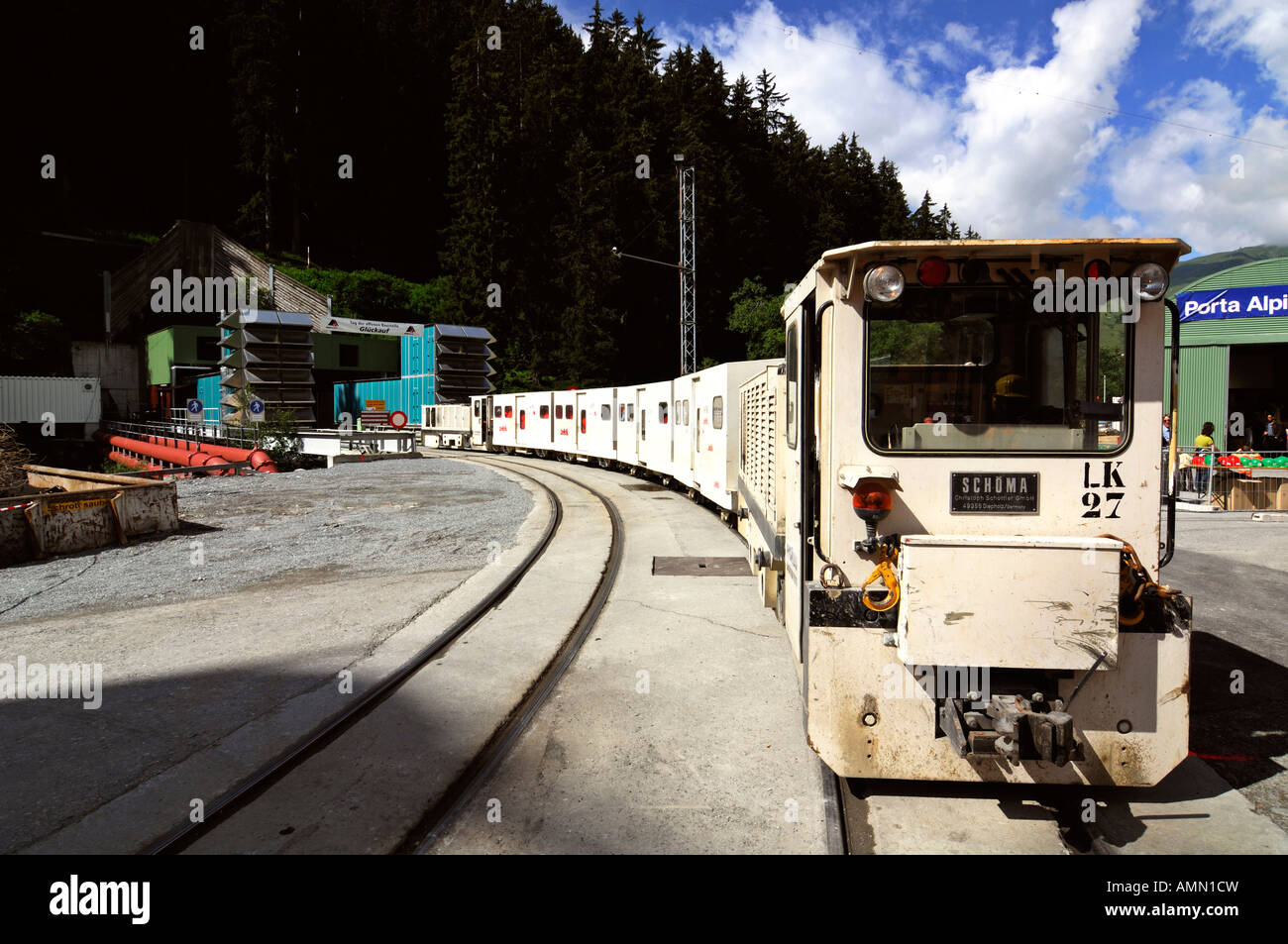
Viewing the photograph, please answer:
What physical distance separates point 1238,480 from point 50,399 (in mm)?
45831

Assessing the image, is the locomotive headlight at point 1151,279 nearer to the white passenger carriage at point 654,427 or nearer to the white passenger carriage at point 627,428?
the white passenger carriage at point 654,427

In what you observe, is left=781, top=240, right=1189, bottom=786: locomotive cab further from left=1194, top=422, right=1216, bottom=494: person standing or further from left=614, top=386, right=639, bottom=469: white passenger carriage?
left=614, top=386, right=639, bottom=469: white passenger carriage

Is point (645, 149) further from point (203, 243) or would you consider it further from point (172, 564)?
point (172, 564)

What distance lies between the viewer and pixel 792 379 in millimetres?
5207

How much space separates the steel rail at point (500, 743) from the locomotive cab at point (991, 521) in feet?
6.26

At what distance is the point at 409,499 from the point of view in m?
16.8

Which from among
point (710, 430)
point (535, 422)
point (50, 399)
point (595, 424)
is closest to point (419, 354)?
point (535, 422)

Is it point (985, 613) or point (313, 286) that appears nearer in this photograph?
point (985, 613)

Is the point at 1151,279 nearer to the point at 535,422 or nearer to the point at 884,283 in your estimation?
the point at 884,283

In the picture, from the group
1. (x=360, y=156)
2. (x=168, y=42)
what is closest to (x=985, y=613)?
(x=360, y=156)

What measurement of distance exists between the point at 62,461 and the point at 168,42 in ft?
155

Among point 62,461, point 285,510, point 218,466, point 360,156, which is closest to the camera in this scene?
point 285,510

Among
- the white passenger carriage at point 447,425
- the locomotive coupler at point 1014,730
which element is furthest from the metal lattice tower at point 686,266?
the locomotive coupler at point 1014,730

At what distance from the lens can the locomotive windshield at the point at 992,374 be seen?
4055 mm
